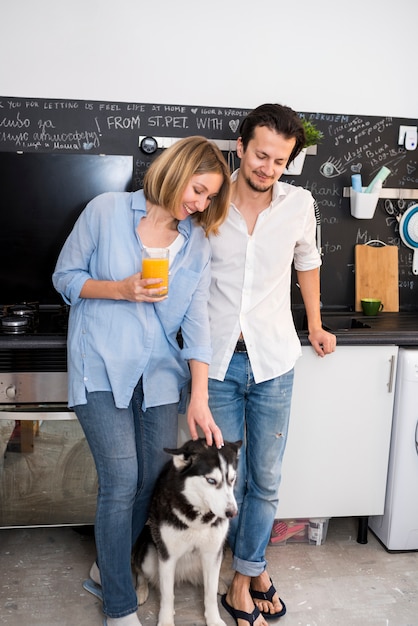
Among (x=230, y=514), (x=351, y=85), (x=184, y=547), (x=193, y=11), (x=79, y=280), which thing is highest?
(x=193, y=11)

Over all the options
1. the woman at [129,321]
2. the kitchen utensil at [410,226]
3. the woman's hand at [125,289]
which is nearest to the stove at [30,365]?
the woman at [129,321]

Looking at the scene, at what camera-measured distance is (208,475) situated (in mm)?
1769

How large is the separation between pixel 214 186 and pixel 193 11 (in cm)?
129

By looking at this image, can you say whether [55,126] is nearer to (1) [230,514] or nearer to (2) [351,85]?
(2) [351,85]

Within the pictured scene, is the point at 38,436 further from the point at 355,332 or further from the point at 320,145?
the point at 320,145

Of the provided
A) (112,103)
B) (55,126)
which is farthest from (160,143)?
(55,126)

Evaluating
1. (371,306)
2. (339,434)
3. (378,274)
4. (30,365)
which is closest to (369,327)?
(371,306)

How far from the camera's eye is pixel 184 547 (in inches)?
75.7

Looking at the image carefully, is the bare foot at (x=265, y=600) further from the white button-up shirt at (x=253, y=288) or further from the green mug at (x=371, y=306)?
the green mug at (x=371, y=306)

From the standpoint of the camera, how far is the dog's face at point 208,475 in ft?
5.74

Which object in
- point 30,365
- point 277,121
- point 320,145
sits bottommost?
point 30,365

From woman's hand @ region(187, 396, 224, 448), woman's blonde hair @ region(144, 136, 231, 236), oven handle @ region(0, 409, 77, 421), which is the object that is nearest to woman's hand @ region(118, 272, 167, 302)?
woman's blonde hair @ region(144, 136, 231, 236)

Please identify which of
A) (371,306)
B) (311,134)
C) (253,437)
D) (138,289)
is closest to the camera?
(138,289)

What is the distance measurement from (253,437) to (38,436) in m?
0.79
